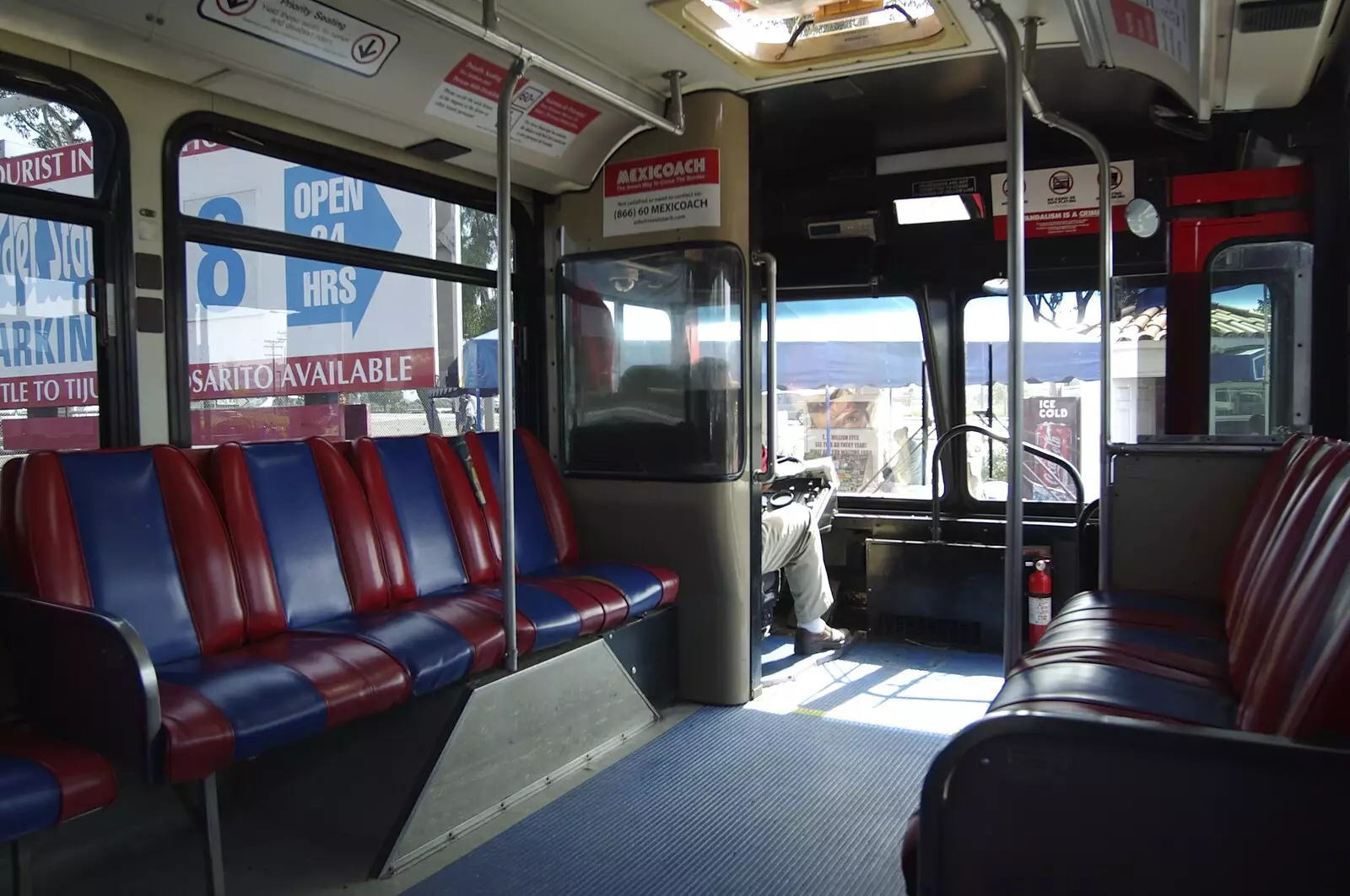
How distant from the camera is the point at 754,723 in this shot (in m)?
3.85

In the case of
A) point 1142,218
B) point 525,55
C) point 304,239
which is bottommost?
point 304,239

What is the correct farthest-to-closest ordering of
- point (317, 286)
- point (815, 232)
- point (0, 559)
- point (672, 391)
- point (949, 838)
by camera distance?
point (815, 232) → point (672, 391) → point (317, 286) → point (0, 559) → point (949, 838)

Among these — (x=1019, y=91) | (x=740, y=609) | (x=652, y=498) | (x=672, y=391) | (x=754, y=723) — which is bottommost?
(x=754, y=723)

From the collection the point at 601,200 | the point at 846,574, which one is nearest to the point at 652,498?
the point at 601,200

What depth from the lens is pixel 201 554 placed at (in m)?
2.73

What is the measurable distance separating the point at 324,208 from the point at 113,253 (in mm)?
887

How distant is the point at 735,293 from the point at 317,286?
1.65 meters

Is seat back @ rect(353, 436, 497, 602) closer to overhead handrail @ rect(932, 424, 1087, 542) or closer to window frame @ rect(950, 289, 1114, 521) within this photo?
overhead handrail @ rect(932, 424, 1087, 542)

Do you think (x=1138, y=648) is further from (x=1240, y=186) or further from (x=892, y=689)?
(x=1240, y=186)

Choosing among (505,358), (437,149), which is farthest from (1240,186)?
(437,149)

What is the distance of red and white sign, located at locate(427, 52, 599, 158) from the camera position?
10.9 ft

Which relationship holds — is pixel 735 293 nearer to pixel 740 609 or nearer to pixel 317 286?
pixel 740 609

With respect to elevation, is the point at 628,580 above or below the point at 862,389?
below

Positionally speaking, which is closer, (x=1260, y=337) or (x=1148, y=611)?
(x=1148, y=611)
